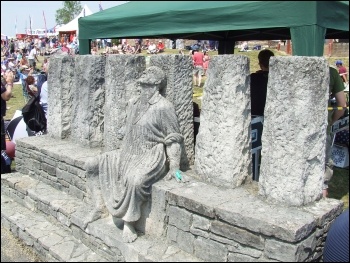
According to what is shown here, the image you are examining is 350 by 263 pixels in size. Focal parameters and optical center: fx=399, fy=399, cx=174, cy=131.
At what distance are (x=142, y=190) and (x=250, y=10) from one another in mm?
1768

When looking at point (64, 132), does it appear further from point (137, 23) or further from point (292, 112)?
point (292, 112)

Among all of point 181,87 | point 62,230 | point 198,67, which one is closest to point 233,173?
point 181,87

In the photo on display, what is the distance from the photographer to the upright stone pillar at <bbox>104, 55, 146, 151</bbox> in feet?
14.1

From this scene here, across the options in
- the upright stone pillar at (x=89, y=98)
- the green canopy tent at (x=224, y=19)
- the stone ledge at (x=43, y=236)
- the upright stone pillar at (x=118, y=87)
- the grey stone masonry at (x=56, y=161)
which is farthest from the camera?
Answer: the upright stone pillar at (x=89, y=98)

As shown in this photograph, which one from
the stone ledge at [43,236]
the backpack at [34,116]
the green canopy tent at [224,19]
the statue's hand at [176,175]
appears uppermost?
the green canopy tent at [224,19]

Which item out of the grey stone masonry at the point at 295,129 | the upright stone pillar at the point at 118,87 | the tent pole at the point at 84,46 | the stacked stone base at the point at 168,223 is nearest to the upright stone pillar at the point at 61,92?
the tent pole at the point at 84,46

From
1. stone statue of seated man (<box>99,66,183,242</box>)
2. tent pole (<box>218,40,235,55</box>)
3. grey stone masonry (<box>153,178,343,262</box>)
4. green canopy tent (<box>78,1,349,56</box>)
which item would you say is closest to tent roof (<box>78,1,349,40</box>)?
green canopy tent (<box>78,1,349,56</box>)

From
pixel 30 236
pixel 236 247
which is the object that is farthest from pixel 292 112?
pixel 30 236

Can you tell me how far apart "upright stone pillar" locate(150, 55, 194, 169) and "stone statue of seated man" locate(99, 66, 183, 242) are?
0.12 metres

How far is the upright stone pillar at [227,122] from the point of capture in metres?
3.39

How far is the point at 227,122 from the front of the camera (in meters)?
3.43

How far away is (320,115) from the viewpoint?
300cm

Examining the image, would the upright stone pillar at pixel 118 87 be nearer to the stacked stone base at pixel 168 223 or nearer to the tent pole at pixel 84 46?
the stacked stone base at pixel 168 223

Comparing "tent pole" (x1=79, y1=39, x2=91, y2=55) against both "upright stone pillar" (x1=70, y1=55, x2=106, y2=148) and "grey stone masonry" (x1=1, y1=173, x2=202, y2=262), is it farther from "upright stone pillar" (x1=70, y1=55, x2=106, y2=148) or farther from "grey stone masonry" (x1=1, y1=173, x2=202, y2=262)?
"grey stone masonry" (x1=1, y1=173, x2=202, y2=262)
